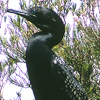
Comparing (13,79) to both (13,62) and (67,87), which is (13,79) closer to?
(13,62)

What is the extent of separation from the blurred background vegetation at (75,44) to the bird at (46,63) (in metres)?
1.38

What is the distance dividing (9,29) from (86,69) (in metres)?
1.18

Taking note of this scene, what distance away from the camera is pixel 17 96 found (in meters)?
3.06

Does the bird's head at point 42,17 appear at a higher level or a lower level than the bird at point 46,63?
higher

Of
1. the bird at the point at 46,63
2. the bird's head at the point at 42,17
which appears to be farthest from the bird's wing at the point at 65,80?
the bird's head at the point at 42,17

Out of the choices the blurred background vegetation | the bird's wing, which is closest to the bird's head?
the bird's wing

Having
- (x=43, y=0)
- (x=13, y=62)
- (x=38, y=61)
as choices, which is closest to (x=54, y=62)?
(x=38, y=61)

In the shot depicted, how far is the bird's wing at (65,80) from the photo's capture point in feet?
4.50

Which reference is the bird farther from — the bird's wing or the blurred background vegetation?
the blurred background vegetation

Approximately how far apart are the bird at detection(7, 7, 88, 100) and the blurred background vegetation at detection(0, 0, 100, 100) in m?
1.38

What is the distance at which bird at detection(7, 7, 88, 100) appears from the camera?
51.4 inches

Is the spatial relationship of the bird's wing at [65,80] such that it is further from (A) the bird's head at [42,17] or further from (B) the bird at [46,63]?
(A) the bird's head at [42,17]

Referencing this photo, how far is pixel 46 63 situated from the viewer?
133cm

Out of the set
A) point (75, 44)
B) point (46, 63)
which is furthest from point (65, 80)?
point (75, 44)
